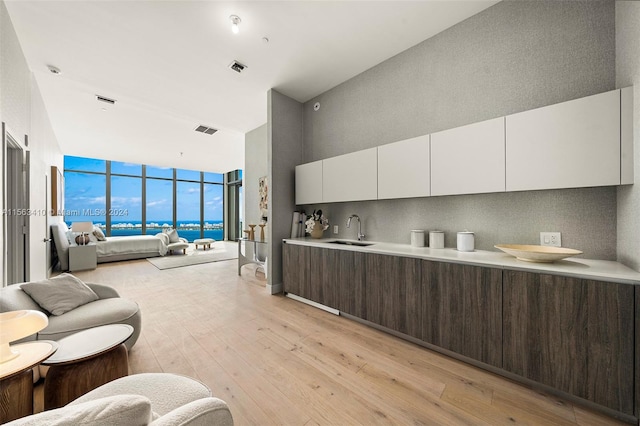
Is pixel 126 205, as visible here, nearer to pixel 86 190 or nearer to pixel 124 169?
pixel 86 190

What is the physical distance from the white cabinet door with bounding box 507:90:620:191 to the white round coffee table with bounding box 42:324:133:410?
303 centimetres

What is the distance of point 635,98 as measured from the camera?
4.83 feet

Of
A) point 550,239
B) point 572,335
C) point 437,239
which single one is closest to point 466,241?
point 437,239

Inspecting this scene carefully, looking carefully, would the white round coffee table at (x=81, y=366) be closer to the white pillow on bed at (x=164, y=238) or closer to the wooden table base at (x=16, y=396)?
the wooden table base at (x=16, y=396)

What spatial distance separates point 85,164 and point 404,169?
1069 cm

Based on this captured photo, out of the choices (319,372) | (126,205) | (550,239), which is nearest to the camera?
(319,372)

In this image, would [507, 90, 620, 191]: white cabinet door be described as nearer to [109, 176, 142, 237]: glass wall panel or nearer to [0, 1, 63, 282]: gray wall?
[0, 1, 63, 282]: gray wall

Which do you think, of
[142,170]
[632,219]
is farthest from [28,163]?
[142,170]

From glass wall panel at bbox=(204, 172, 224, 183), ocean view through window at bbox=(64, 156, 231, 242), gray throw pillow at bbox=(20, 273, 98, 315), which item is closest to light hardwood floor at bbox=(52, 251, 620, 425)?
gray throw pillow at bbox=(20, 273, 98, 315)

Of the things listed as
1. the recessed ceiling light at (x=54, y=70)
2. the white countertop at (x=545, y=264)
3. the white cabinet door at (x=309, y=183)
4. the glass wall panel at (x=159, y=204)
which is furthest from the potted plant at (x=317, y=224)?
Result: the glass wall panel at (x=159, y=204)

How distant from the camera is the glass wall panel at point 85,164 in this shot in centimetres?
819

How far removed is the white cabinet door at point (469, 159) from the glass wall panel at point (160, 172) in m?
10.4

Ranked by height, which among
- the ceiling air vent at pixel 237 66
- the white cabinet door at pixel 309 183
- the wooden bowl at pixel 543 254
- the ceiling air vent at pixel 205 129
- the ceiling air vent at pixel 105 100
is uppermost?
the ceiling air vent at pixel 237 66

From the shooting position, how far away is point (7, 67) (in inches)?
86.6
